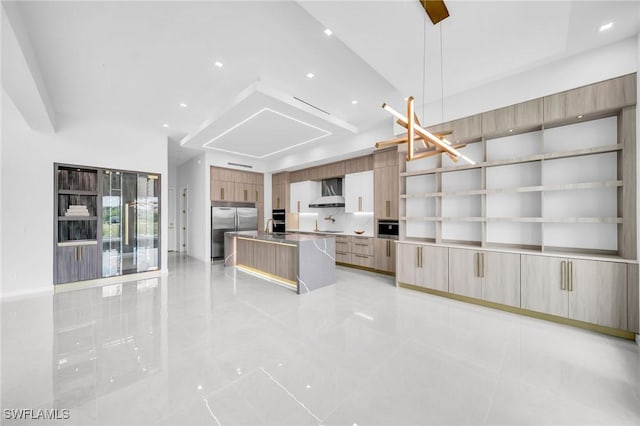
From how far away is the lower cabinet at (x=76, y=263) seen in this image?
4.56 meters

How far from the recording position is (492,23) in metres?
2.37

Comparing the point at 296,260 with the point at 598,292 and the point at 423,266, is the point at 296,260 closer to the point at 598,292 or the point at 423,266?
the point at 423,266

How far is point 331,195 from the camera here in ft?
23.6

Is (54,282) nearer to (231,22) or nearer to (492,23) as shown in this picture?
(231,22)

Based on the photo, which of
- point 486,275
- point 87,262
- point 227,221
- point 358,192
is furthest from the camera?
point 227,221

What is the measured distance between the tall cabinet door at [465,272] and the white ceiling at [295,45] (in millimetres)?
2528

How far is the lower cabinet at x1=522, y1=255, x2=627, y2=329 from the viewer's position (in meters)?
2.71

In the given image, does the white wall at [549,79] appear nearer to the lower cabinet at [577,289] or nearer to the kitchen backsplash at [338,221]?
the lower cabinet at [577,289]

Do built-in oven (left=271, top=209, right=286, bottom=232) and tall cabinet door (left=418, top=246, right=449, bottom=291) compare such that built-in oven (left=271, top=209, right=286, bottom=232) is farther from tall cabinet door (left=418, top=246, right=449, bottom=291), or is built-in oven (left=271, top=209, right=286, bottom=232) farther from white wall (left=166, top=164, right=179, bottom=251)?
tall cabinet door (left=418, top=246, right=449, bottom=291)

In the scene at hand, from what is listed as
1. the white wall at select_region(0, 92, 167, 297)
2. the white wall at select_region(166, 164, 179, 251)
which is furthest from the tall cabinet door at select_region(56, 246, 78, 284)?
the white wall at select_region(166, 164, 179, 251)

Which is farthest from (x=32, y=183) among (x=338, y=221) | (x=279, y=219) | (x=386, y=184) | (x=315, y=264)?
(x=386, y=184)

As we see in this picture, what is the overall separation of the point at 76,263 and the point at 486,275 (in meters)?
7.23

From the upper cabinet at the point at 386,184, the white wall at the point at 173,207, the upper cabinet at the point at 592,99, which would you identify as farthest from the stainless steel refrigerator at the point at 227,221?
the upper cabinet at the point at 592,99

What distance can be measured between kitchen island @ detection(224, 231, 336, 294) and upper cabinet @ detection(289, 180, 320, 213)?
2378 mm
